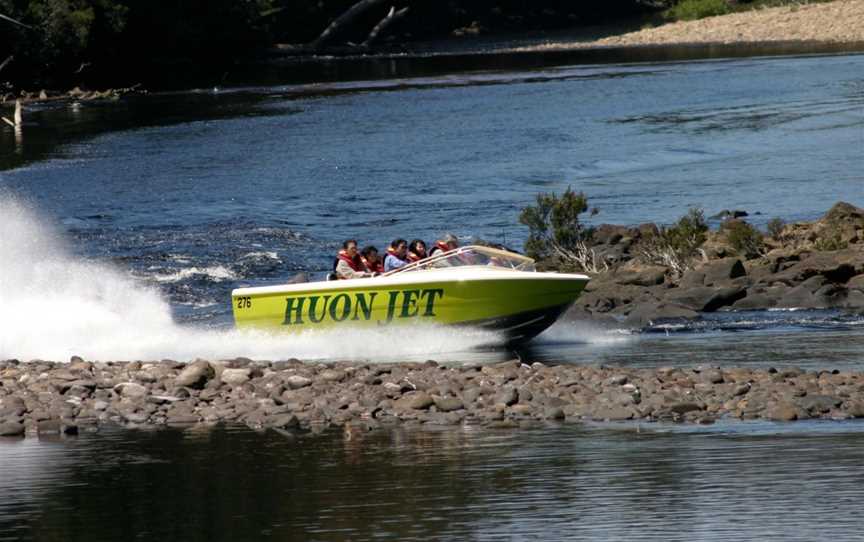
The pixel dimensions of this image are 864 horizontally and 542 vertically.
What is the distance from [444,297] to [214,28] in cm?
7346

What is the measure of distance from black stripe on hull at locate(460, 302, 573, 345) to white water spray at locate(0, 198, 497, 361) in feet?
0.52

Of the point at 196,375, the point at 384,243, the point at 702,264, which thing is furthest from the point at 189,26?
the point at 196,375

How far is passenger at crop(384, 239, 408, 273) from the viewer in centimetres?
2227

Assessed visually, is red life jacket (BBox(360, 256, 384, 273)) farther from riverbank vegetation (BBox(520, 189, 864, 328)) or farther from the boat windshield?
riverbank vegetation (BBox(520, 189, 864, 328))

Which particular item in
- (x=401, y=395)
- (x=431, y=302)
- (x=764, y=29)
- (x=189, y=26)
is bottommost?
(x=764, y=29)

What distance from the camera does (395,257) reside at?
22.3 metres

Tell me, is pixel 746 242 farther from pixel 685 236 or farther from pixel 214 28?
pixel 214 28

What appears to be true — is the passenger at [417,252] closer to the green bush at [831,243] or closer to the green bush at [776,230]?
the green bush at [831,243]

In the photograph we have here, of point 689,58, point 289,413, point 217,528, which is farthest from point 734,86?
point 217,528

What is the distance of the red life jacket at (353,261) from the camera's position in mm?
22531

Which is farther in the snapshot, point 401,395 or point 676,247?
point 676,247

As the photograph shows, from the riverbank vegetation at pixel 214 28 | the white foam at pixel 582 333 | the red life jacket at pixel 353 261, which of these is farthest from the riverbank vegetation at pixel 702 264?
the riverbank vegetation at pixel 214 28

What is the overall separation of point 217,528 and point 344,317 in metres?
8.93

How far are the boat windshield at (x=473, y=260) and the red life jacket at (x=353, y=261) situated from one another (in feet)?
2.45
